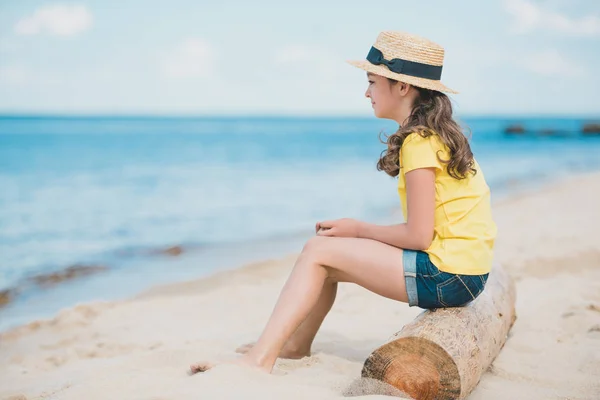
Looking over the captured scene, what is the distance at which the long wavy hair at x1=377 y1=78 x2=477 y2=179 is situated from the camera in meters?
3.39

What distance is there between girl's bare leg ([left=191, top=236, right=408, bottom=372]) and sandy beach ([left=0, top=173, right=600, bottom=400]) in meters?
0.18

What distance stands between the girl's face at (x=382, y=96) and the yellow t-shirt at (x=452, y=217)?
33 cm

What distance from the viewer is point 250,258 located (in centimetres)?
886

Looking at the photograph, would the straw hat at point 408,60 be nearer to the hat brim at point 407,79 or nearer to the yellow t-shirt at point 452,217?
the hat brim at point 407,79

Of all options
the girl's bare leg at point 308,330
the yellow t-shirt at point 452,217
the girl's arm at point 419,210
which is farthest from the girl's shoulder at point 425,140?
the girl's bare leg at point 308,330

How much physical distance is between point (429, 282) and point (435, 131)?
0.79 meters

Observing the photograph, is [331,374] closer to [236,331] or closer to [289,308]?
[289,308]

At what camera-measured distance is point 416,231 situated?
337 centimetres

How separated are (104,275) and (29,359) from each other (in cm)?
302

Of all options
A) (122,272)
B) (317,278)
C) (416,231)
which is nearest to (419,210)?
(416,231)

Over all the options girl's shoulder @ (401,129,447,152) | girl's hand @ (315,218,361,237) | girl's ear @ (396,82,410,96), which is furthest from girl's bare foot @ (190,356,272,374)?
girl's ear @ (396,82,410,96)

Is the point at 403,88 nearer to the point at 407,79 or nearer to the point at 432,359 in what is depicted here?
the point at 407,79

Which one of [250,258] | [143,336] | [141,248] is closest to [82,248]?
[141,248]

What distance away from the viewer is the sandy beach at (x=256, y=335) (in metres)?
3.37
